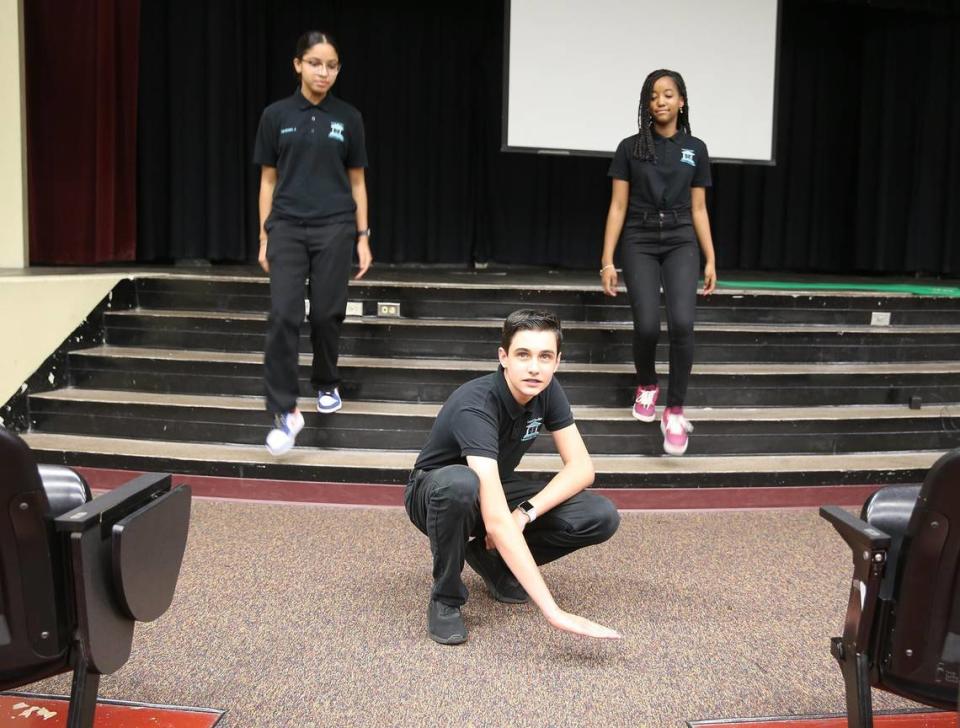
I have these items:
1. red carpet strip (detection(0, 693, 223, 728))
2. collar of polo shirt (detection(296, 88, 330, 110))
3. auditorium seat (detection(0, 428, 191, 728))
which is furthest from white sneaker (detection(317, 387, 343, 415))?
auditorium seat (detection(0, 428, 191, 728))

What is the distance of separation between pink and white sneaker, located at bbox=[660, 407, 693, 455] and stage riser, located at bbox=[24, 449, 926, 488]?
0.16 metres

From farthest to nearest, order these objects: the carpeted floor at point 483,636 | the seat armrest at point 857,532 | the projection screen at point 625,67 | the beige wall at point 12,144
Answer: the projection screen at point 625,67
the beige wall at point 12,144
the carpeted floor at point 483,636
the seat armrest at point 857,532

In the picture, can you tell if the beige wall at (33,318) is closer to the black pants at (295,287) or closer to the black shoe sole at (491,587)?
the black pants at (295,287)

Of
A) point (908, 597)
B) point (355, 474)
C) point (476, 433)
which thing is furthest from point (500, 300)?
point (908, 597)

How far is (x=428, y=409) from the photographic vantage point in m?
3.81

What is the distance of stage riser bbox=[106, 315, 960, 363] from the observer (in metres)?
4.15

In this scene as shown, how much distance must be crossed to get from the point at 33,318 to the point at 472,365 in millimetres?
2057

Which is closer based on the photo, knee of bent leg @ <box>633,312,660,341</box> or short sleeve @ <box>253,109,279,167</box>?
short sleeve @ <box>253,109,279,167</box>

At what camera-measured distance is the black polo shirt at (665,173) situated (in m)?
3.47

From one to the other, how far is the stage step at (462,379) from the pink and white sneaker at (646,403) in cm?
29

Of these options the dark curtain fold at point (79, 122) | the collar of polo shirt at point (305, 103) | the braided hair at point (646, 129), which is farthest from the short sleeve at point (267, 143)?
the dark curtain fold at point (79, 122)

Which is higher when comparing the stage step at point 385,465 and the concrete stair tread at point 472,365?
the concrete stair tread at point 472,365

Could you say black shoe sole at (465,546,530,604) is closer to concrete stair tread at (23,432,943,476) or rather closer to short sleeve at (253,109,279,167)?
concrete stair tread at (23,432,943,476)

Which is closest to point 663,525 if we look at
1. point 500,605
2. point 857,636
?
point 500,605
